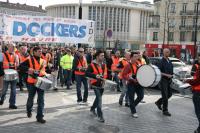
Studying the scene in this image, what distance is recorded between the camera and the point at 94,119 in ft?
33.2

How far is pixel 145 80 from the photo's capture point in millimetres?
10422

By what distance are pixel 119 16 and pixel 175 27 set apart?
183 ft

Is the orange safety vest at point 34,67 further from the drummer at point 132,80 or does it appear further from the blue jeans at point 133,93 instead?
the blue jeans at point 133,93

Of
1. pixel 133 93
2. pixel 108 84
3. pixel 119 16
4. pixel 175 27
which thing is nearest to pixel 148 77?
pixel 133 93

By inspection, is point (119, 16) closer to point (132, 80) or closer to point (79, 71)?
point (79, 71)

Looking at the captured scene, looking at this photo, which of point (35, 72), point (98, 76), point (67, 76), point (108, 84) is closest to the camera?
point (35, 72)

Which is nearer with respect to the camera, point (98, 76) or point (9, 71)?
point (98, 76)

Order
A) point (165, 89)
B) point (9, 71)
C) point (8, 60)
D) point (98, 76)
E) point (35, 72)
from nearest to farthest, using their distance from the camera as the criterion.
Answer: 1. point (35, 72)
2. point (98, 76)
3. point (9, 71)
4. point (165, 89)
5. point (8, 60)

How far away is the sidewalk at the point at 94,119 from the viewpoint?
9.00 m

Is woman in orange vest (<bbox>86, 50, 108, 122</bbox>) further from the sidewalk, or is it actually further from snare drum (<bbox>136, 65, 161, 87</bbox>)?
snare drum (<bbox>136, 65, 161, 87</bbox>)

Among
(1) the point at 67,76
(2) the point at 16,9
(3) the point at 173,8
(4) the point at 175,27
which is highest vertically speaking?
(2) the point at 16,9

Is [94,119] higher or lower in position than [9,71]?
lower

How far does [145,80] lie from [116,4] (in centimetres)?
11988

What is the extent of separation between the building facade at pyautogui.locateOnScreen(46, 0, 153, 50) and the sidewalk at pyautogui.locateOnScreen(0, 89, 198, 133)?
361ft
